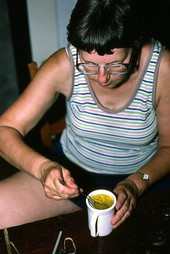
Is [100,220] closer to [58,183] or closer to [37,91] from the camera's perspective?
[58,183]

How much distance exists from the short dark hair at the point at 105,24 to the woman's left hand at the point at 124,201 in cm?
68

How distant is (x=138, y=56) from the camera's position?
1.69 metres

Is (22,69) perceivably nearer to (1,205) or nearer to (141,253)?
(1,205)

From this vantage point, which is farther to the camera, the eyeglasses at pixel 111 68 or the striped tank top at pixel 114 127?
the striped tank top at pixel 114 127

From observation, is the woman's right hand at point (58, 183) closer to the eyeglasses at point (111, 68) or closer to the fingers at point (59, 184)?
the fingers at point (59, 184)

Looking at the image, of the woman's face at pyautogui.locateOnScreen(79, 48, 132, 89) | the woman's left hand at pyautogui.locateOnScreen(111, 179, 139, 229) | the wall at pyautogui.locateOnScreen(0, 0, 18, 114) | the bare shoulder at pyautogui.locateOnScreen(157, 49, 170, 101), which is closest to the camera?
the woman's left hand at pyautogui.locateOnScreen(111, 179, 139, 229)

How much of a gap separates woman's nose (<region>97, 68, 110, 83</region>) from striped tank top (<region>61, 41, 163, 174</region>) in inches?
10.3

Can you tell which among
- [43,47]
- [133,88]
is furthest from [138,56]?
[43,47]

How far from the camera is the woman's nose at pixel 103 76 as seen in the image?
58.2 inches

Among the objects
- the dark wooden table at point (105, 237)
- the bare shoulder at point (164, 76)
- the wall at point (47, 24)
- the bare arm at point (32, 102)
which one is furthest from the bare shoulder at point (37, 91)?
the wall at point (47, 24)

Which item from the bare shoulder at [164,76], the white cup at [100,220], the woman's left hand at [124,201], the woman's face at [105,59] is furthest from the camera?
the bare shoulder at [164,76]

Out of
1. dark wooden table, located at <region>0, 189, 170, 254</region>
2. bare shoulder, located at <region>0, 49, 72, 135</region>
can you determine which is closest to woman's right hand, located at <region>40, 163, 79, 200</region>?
dark wooden table, located at <region>0, 189, 170, 254</region>

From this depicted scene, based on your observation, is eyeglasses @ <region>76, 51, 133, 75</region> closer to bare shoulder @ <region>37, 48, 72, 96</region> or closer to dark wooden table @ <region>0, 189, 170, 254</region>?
bare shoulder @ <region>37, 48, 72, 96</region>

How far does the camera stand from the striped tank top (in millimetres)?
1730
